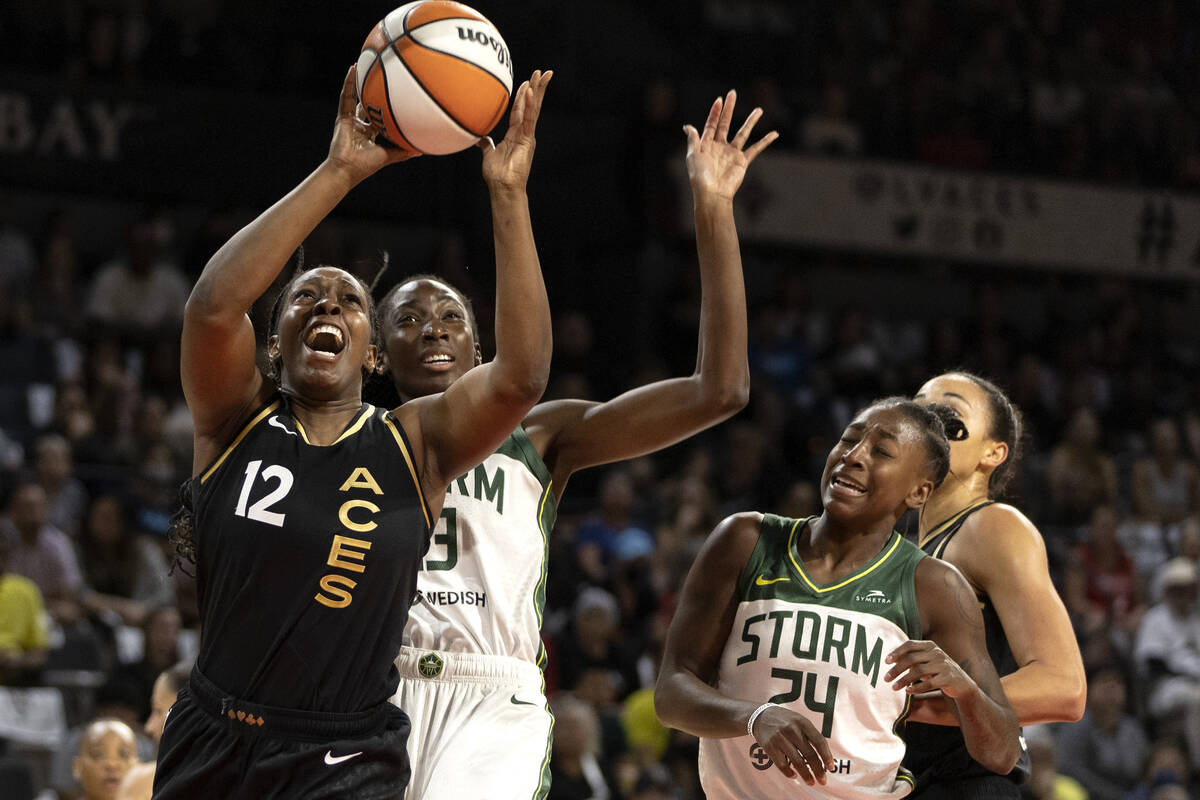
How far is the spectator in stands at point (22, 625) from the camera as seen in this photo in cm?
811

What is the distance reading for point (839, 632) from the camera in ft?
12.1

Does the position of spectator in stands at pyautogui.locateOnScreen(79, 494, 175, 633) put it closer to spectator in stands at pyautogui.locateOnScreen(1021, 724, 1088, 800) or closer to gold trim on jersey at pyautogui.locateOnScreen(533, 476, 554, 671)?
spectator in stands at pyautogui.locateOnScreen(1021, 724, 1088, 800)

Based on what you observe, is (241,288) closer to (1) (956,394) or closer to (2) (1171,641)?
(1) (956,394)

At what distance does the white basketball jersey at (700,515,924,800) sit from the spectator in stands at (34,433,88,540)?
639 centimetres

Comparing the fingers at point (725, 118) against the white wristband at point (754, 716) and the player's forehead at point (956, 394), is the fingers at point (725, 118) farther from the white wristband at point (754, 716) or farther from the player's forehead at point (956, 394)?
the white wristband at point (754, 716)

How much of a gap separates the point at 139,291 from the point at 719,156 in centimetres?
837

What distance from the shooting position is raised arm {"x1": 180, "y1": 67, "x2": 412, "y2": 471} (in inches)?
122

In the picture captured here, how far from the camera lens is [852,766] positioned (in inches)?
142

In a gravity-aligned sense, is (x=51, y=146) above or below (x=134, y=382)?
above

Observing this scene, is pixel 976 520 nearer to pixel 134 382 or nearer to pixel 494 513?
pixel 494 513

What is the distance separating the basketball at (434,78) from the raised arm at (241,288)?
0.34 ft

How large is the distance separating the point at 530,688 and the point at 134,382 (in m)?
7.13

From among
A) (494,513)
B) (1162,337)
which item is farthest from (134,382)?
(1162,337)

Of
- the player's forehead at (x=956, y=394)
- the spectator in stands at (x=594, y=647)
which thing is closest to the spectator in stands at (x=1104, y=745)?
the spectator in stands at (x=594, y=647)
